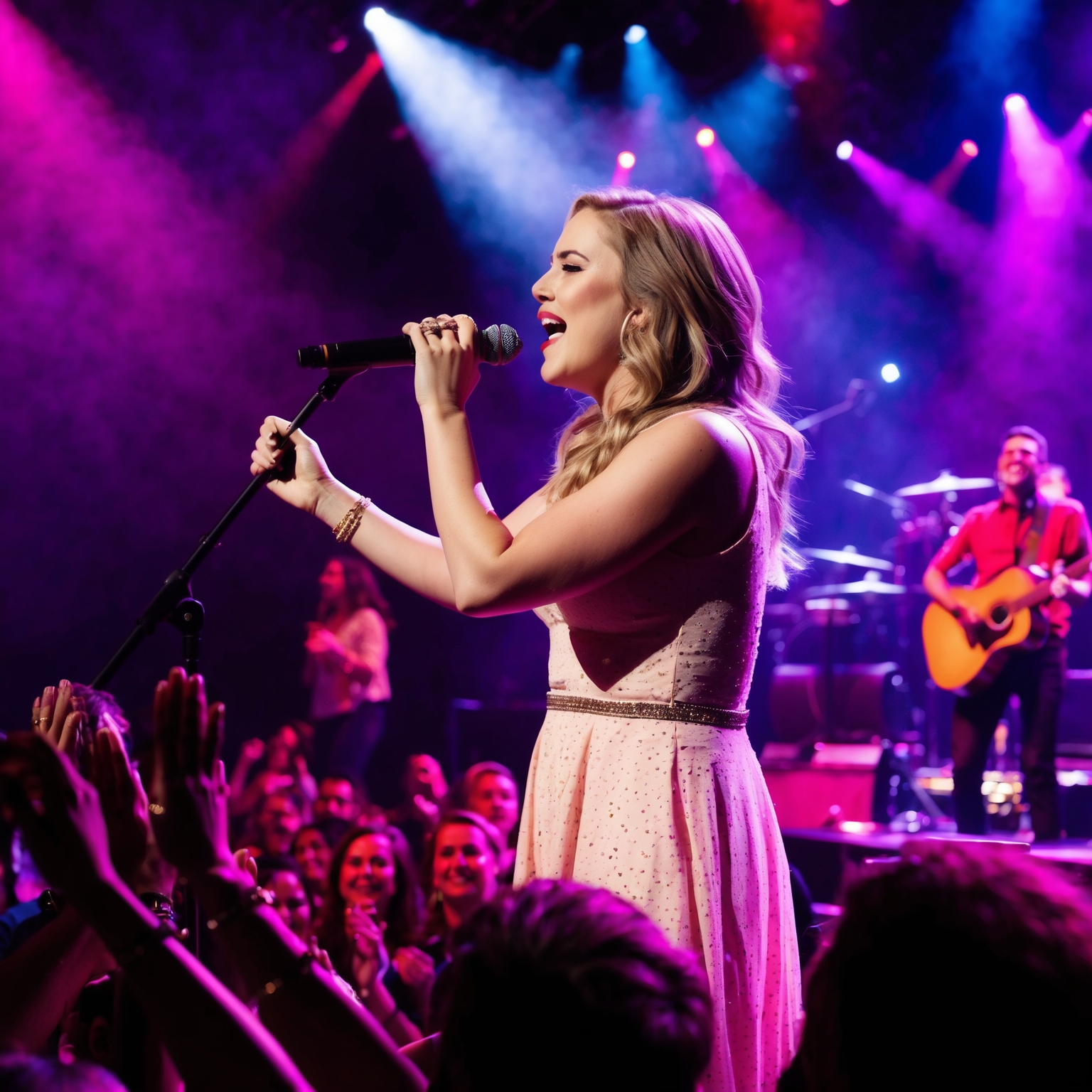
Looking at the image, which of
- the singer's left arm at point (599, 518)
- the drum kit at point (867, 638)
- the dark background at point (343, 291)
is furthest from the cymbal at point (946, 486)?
the singer's left arm at point (599, 518)

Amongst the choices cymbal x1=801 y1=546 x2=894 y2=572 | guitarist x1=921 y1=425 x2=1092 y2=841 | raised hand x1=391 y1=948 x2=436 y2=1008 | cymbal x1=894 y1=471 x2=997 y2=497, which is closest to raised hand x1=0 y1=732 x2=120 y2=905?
raised hand x1=391 y1=948 x2=436 y2=1008

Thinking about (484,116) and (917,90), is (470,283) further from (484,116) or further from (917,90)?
(917,90)

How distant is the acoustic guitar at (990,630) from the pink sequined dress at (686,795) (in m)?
4.96

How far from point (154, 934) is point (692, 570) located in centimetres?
91

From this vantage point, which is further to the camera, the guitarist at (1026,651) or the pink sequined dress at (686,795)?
the guitarist at (1026,651)

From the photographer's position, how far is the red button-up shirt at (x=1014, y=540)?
6.17 m

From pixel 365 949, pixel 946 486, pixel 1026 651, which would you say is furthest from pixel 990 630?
pixel 365 949

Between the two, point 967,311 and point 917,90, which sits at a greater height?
point 917,90

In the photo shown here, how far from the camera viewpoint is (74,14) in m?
7.39

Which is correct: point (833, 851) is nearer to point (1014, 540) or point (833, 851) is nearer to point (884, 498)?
point (1014, 540)

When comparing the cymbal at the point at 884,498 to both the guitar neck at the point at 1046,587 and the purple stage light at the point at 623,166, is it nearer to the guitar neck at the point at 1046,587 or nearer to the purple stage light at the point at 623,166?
the guitar neck at the point at 1046,587

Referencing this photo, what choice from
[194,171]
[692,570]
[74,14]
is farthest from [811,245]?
[692,570]

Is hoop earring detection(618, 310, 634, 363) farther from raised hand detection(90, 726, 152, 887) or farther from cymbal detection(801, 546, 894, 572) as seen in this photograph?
cymbal detection(801, 546, 894, 572)

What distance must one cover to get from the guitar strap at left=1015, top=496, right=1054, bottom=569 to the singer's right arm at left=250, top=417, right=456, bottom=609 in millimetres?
5126
